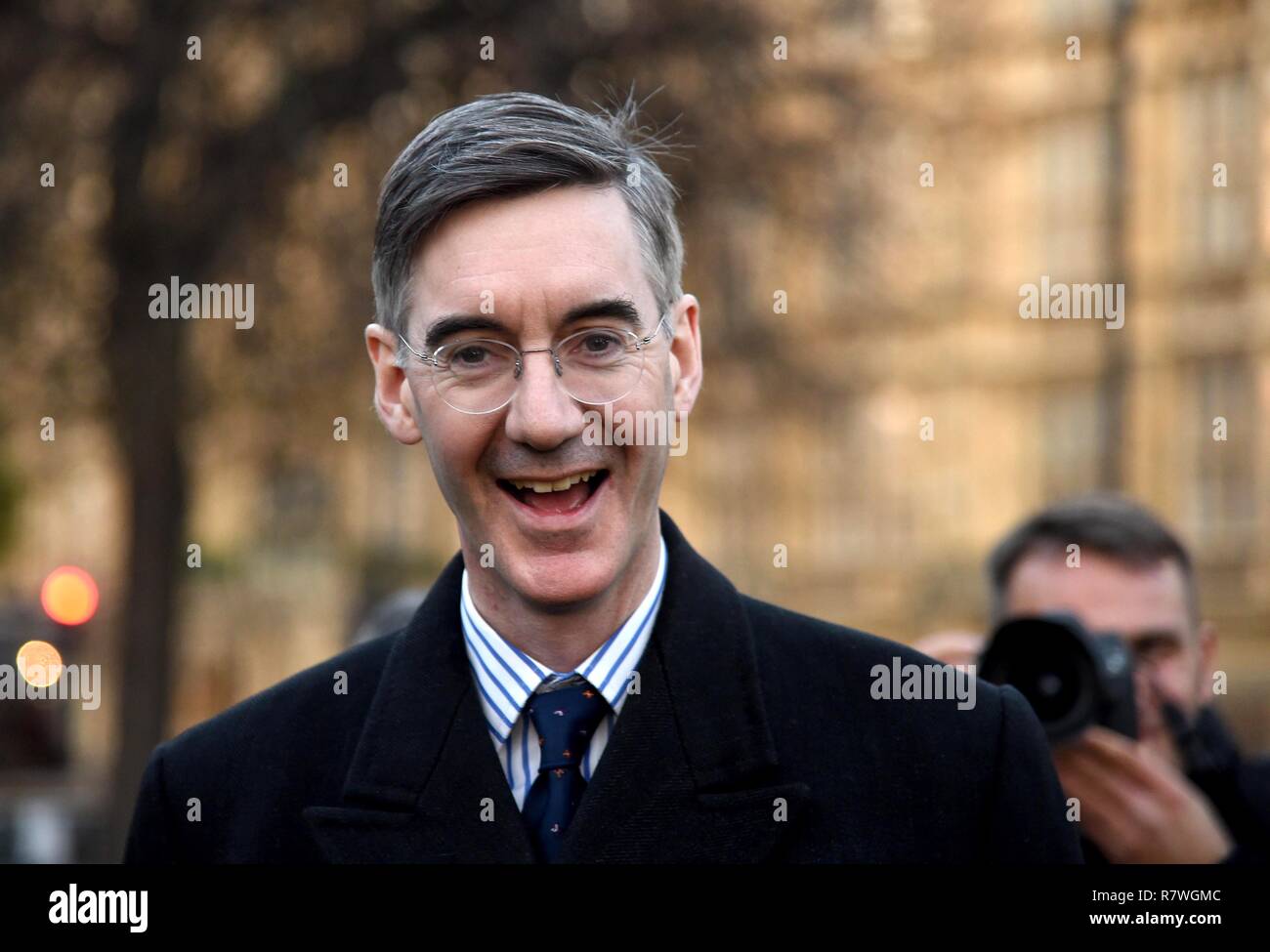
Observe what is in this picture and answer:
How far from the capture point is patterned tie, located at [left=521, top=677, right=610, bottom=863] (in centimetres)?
286

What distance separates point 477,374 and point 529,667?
1.45 feet

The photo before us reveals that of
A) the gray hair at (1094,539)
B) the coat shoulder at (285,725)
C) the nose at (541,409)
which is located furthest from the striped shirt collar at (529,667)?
the gray hair at (1094,539)

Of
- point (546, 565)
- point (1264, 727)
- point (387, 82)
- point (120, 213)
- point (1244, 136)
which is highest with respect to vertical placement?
point (1244, 136)

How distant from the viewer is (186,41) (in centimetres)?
1187

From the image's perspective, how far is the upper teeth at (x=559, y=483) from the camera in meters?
2.79

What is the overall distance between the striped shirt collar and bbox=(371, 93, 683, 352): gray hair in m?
0.47

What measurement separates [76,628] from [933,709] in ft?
35.0

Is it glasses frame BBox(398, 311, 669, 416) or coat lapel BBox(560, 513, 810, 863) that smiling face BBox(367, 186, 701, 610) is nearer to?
glasses frame BBox(398, 311, 669, 416)

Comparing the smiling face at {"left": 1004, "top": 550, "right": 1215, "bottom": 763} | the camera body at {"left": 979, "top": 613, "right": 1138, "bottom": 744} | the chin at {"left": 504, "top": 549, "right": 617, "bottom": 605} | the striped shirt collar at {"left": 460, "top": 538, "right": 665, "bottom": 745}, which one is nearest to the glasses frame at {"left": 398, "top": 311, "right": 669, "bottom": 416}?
the chin at {"left": 504, "top": 549, "right": 617, "bottom": 605}

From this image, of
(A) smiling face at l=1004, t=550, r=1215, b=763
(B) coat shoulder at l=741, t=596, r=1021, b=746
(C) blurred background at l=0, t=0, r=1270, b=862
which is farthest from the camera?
(C) blurred background at l=0, t=0, r=1270, b=862

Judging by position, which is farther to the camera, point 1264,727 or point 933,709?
point 1264,727
